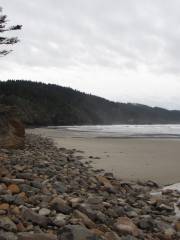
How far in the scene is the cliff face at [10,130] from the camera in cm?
1565

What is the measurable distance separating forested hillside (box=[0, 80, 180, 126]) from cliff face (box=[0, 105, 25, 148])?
266ft

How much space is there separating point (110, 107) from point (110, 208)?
573 ft

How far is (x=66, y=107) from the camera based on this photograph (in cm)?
14175

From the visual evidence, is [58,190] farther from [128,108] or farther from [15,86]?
[128,108]

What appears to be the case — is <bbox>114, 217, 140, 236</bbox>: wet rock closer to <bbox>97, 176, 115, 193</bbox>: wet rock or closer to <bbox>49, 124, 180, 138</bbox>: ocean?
<bbox>97, 176, 115, 193</bbox>: wet rock

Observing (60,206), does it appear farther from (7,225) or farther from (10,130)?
(10,130)

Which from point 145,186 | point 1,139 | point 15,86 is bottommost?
point 145,186

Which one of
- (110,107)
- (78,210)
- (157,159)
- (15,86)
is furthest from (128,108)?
(78,210)

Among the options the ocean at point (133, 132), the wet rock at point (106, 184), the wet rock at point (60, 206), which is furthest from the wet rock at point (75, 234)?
the ocean at point (133, 132)

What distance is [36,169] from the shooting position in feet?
34.0

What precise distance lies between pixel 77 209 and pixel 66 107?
135071 mm

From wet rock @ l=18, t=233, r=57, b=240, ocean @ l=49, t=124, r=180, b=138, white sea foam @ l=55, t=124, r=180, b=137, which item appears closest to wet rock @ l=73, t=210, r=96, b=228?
wet rock @ l=18, t=233, r=57, b=240

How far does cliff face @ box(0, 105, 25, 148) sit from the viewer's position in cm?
1565

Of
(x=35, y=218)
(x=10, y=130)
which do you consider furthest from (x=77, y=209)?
(x=10, y=130)
